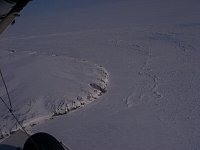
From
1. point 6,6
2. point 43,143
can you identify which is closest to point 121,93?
point 43,143

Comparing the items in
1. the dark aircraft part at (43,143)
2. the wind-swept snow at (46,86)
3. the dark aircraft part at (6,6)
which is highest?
the dark aircraft part at (6,6)

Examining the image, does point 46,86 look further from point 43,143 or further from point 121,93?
point 43,143

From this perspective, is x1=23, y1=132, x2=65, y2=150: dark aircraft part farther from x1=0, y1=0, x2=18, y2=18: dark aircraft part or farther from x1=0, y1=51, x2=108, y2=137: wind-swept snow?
x1=0, y1=51, x2=108, y2=137: wind-swept snow

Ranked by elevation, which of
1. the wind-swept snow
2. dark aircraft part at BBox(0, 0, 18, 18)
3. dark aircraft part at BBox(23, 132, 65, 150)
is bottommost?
the wind-swept snow

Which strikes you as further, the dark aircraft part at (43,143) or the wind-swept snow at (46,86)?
the wind-swept snow at (46,86)

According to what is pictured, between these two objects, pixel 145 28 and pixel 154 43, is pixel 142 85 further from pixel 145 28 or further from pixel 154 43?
pixel 145 28

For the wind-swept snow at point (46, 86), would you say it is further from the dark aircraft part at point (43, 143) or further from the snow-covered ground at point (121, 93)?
the dark aircraft part at point (43, 143)

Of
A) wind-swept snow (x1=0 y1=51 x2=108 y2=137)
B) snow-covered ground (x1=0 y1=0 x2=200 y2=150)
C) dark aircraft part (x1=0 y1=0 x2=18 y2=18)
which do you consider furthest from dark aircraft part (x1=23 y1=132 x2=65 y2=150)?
wind-swept snow (x1=0 y1=51 x2=108 y2=137)

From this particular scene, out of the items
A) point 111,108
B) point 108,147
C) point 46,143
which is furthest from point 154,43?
point 46,143

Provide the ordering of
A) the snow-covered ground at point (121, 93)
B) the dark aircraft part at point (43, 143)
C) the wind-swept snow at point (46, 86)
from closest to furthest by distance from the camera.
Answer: the dark aircraft part at point (43, 143) → the snow-covered ground at point (121, 93) → the wind-swept snow at point (46, 86)

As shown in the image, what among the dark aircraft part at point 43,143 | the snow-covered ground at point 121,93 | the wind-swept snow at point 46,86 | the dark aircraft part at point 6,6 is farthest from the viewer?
the wind-swept snow at point 46,86

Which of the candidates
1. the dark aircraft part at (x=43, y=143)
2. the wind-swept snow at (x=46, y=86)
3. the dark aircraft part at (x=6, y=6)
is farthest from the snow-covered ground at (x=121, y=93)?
the dark aircraft part at (x=6, y=6)
